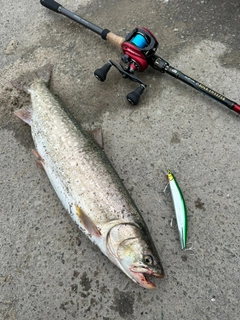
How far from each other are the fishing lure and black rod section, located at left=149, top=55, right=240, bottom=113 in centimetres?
91

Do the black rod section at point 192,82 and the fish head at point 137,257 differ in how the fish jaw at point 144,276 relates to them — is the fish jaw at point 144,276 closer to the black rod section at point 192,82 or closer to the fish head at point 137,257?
the fish head at point 137,257

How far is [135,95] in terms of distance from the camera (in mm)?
3178

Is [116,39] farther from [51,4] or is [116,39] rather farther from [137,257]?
[137,257]

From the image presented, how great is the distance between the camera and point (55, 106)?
10.4 ft

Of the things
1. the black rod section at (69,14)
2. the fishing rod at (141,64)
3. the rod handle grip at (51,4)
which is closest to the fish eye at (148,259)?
the fishing rod at (141,64)

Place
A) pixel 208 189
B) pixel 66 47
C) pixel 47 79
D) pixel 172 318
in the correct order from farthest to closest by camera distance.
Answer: pixel 66 47
pixel 47 79
pixel 208 189
pixel 172 318

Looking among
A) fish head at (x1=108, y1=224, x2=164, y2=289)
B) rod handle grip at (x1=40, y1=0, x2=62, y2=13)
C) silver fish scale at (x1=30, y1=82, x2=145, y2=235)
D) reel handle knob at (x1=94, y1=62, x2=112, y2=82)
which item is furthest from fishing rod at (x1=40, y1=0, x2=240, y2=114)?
fish head at (x1=108, y1=224, x2=164, y2=289)

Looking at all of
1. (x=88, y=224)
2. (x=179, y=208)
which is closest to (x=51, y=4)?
(x=88, y=224)

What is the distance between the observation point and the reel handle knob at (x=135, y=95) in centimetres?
318

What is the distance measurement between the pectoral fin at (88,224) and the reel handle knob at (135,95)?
1266 millimetres

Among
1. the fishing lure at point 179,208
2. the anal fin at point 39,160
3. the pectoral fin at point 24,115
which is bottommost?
the anal fin at point 39,160

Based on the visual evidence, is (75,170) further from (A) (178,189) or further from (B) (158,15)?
(B) (158,15)

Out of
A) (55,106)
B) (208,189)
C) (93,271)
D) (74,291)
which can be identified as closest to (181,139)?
(208,189)

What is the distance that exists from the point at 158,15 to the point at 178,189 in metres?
2.38
